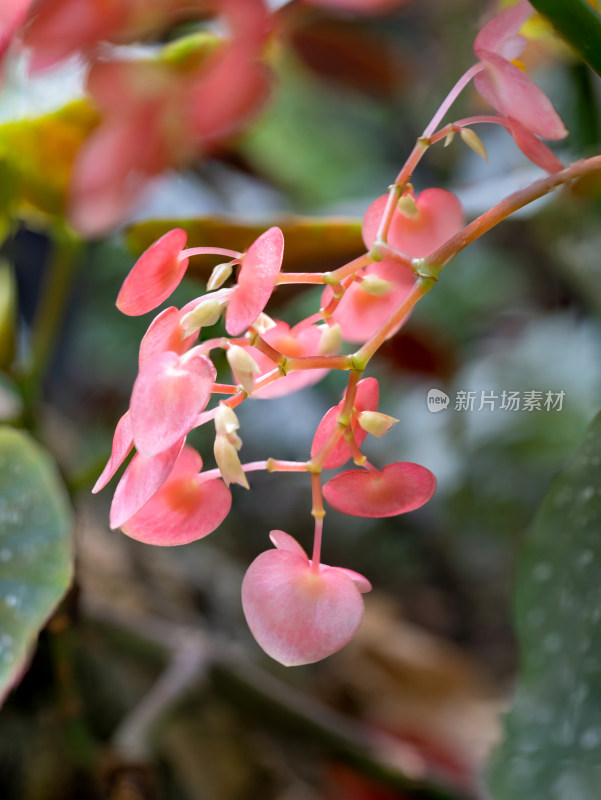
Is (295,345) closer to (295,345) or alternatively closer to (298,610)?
(295,345)

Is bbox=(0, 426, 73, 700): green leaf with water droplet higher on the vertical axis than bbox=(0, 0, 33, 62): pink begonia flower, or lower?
lower

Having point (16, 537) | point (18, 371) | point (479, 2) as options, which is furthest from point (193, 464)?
point (479, 2)

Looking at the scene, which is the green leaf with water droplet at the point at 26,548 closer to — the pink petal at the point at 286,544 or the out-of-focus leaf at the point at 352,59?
the pink petal at the point at 286,544

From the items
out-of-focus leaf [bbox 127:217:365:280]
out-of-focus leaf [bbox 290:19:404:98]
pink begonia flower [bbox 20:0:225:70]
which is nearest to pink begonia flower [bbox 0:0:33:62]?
pink begonia flower [bbox 20:0:225:70]

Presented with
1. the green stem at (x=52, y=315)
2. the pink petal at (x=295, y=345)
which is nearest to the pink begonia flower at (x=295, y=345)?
the pink petal at (x=295, y=345)

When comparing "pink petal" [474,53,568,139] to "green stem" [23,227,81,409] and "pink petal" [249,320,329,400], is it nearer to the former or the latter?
"pink petal" [249,320,329,400]

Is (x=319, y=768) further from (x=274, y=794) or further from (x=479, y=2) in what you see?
(x=479, y=2)
